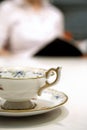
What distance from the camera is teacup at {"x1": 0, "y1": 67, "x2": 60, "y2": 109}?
0.52m

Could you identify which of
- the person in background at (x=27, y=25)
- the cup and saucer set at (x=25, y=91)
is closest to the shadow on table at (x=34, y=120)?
the cup and saucer set at (x=25, y=91)

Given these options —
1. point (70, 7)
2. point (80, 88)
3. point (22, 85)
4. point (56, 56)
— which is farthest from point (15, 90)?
point (70, 7)

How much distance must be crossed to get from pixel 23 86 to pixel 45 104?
0.06 meters

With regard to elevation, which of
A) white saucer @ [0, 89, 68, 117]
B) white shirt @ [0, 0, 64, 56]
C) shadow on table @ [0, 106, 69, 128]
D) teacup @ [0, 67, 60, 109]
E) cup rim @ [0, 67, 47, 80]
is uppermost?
white shirt @ [0, 0, 64, 56]

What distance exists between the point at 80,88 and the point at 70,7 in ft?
7.97

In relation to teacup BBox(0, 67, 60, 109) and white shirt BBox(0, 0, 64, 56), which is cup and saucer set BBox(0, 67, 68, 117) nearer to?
teacup BBox(0, 67, 60, 109)

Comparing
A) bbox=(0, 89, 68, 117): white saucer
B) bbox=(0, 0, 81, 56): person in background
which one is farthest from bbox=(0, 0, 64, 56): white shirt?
bbox=(0, 89, 68, 117): white saucer

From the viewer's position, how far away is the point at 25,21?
2.20m

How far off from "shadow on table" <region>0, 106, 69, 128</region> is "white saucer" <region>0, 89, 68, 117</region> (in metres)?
0.01

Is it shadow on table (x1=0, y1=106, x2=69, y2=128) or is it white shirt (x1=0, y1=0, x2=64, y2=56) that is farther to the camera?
white shirt (x1=0, y1=0, x2=64, y2=56)

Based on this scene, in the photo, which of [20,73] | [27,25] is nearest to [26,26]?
[27,25]

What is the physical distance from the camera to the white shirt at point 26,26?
212 cm

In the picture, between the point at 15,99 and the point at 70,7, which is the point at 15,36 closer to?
the point at 70,7

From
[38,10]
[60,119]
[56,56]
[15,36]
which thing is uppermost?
[38,10]
